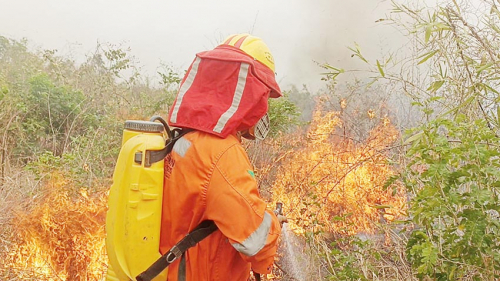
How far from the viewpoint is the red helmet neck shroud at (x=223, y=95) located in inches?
79.0

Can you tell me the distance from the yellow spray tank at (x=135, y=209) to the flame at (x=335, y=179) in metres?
2.58

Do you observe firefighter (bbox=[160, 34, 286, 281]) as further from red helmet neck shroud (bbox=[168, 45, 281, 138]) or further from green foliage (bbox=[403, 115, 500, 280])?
green foliage (bbox=[403, 115, 500, 280])

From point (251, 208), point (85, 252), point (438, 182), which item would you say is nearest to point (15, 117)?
point (85, 252)

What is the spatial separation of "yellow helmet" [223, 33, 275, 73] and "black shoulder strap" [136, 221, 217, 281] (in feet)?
2.96

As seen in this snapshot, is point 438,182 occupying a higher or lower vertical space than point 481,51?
lower

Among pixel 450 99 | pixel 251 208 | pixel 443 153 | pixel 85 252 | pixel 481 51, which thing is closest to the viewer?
pixel 251 208

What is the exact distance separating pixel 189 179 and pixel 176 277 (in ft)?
1.65

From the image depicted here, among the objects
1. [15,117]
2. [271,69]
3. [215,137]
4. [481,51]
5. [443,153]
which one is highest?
[481,51]

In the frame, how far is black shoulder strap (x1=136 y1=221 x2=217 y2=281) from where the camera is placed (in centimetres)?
199

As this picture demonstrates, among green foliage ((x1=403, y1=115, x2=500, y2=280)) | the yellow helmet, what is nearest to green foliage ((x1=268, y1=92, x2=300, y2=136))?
the yellow helmet

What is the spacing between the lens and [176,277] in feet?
6.71

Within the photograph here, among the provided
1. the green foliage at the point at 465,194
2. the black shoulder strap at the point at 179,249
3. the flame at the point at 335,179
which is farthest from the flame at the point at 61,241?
the green foliage at the point at 465,194

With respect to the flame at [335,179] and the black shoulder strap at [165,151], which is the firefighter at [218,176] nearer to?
the black shoulder strap at [165,151]

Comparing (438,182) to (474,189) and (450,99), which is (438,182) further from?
A: (450,99)
